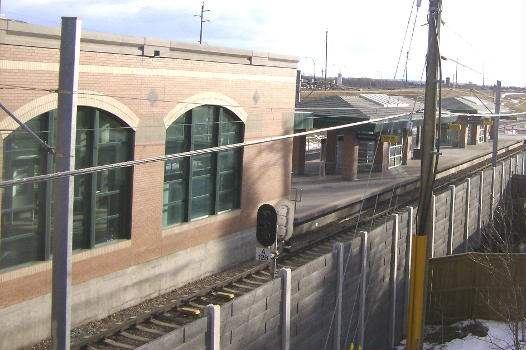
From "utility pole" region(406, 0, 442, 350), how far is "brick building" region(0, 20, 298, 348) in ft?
21.6

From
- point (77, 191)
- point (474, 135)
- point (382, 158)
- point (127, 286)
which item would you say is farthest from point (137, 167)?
point (474, 135)

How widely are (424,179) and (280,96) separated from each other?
10348 millimetres

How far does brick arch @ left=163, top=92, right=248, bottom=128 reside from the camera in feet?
51.7

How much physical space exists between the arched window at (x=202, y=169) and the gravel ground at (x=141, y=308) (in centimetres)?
169

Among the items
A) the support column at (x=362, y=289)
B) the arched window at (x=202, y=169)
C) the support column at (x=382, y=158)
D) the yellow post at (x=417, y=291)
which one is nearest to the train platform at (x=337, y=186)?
the support column at (x=382, y=158)

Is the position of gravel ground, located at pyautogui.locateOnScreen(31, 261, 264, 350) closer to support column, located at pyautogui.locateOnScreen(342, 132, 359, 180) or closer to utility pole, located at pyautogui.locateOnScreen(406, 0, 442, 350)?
utility pole, located at pyautogui.locateOnScreen(406, 0, 442, 350)

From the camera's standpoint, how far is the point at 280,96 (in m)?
20.5

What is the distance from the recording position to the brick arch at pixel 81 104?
37.7 feet

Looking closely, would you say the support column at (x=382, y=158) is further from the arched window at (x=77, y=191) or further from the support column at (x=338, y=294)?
the support column at (x=338, y=294)

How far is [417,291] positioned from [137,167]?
281 inches

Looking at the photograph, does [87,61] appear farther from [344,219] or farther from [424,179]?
[344,219]

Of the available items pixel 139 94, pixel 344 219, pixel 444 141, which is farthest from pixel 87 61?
pixel 444 141

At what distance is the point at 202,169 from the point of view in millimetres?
17656

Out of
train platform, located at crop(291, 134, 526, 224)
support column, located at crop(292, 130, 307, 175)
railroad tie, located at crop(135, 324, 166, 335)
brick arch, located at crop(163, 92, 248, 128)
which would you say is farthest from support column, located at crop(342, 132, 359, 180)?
railroad tie, located at crop(135, 324, 166, 335)
